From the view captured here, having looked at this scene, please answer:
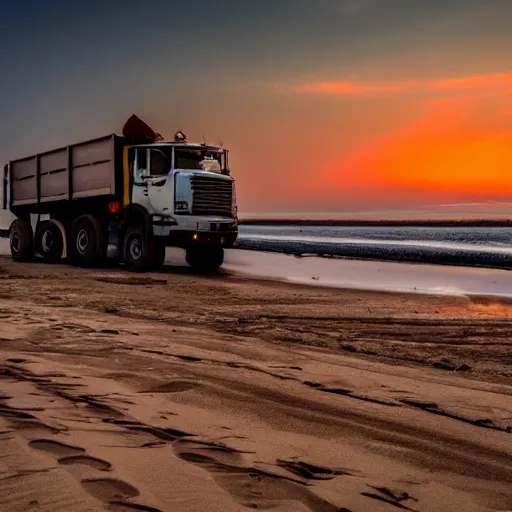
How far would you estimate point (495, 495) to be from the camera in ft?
9.16

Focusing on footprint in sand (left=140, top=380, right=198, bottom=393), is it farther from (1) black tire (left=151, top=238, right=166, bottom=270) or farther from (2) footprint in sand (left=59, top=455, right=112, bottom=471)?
(1) black tire (left=151, top=238, right=166, bottom=270)

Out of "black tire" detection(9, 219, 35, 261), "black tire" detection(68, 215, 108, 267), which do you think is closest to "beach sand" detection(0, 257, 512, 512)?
"black tire" detection(68, 215, 108, 267)

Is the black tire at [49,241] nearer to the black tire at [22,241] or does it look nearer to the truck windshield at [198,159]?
the black tire at [22,241]

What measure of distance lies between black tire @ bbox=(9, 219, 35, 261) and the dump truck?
1.86 metres

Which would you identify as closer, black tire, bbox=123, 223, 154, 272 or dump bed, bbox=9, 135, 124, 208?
black tire, bbox=123, 223, 154, 272

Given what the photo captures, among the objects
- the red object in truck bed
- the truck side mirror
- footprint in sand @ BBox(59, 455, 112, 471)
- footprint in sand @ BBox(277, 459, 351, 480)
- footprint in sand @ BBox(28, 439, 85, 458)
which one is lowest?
footprint in sand @ BBox(277, 459, 351, 480)

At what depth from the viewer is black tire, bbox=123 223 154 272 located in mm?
16812

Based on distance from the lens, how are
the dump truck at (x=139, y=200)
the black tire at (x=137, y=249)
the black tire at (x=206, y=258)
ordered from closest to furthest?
the dump truck at (x=139, y=200) < the black tire at (x=137, y=249) < the black tire at (x=206, y=258)

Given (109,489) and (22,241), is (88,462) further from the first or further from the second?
(22,241)

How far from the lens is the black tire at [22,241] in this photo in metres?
22.0

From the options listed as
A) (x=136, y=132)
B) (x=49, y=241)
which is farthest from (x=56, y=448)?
(x=49, y=241)

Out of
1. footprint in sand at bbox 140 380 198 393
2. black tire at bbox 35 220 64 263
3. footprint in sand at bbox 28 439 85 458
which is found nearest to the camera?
footprint in sand at bbox 28 439 85 458

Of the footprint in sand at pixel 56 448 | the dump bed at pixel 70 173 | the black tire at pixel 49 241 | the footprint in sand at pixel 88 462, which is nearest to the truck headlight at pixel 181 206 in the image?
the dump bed at pixel 70 173

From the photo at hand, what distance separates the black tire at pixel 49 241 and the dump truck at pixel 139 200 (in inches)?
1.2
